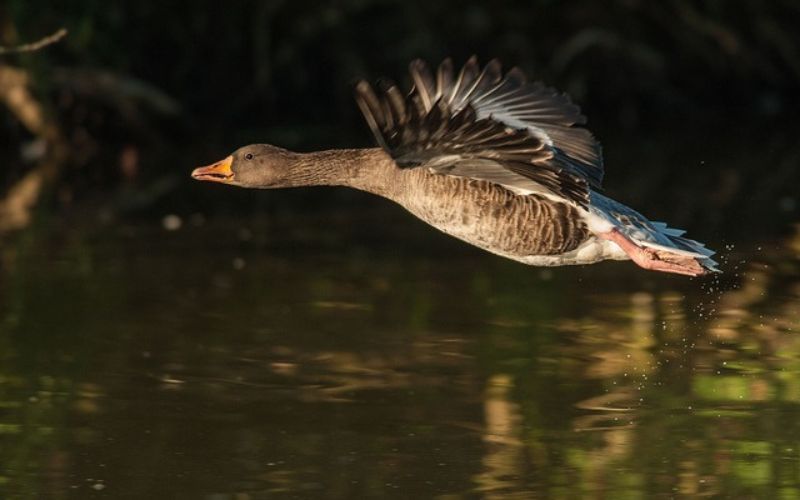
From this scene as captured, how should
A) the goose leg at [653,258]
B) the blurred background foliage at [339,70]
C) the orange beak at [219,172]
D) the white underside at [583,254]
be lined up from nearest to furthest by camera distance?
1. the goose leg at [653,258]
2. the white underside at [583,254]
3. the orange beak at [219,172]
4. the blurred background foliage at [339,70]

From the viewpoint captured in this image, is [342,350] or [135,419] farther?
[342,350]

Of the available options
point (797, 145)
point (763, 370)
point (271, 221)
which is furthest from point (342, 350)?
point (797, 145)

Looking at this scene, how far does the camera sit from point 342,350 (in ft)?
35.4

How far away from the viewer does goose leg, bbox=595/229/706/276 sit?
27.5 feet

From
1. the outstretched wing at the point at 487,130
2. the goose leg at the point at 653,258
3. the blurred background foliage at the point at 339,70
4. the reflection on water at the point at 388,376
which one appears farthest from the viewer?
the blurred background foliage at the point at 339,70

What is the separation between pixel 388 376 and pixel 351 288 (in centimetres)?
276

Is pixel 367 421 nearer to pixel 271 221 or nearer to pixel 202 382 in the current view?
pixel 202 382

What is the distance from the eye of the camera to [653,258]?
8484 millimetres

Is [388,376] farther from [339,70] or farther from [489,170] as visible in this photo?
[339,70]

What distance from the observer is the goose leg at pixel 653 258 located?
839 cm

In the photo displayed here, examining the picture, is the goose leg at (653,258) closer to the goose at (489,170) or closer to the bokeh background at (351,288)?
the goose at (489,170)

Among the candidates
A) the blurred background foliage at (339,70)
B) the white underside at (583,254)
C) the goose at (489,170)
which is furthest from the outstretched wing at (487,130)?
the blurred background foliage at (339,70)

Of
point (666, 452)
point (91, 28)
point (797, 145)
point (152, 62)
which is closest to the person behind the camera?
point (666, 452)

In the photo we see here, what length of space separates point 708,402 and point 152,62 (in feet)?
49.7
